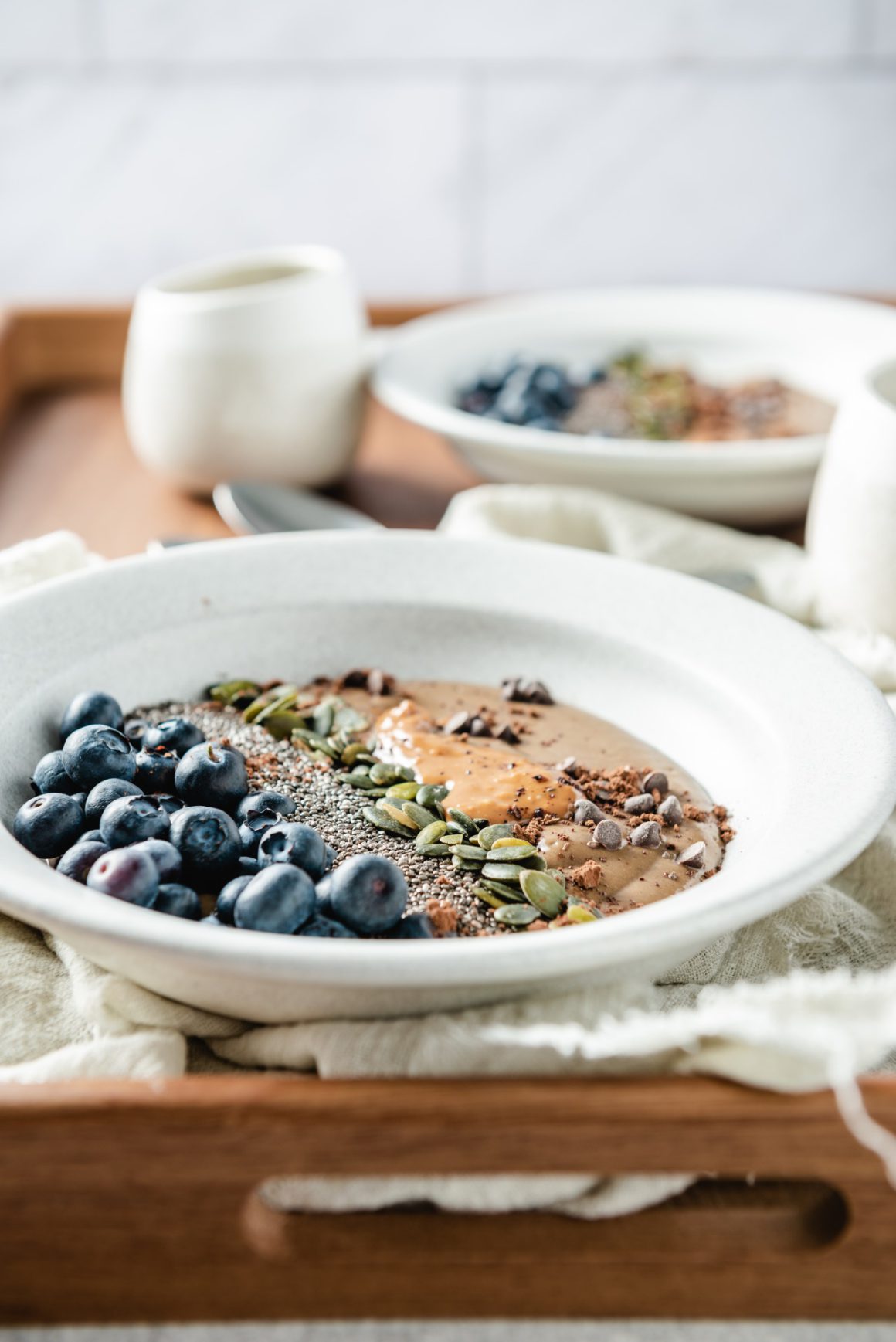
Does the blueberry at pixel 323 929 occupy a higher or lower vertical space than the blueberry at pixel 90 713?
higher

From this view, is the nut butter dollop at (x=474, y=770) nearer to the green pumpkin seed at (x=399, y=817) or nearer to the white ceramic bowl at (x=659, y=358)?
the green pumpkin seed at (x=399, y=817)

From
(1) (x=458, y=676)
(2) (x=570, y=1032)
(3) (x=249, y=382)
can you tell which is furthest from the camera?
(3) (x=249, y=382)

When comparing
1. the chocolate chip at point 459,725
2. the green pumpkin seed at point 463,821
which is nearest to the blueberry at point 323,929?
the green pumpkin seed at point 463,821

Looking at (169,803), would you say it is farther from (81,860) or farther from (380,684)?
(380,684)

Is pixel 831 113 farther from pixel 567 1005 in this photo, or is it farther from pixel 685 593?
pixel 567 1005

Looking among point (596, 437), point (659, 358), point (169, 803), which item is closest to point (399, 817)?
point (169, 803)

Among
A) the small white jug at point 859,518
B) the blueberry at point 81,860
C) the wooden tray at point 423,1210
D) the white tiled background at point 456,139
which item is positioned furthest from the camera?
the white tiled background at point 456,139

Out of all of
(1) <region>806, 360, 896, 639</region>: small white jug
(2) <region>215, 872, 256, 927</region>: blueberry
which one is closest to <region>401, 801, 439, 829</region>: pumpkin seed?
(2) <region>215, 872, 256, 927</region>: blueberry
